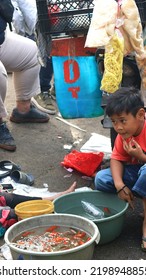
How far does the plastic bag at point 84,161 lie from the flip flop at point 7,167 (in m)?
0.51

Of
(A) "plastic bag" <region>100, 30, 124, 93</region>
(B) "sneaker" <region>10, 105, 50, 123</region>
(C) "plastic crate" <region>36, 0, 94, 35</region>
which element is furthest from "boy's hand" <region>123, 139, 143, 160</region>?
(B) "sneaker" <region>10, 105, 50, 123</region>

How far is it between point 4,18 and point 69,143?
158cm

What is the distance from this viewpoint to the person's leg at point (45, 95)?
687 cm

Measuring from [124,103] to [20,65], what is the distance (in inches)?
88.2

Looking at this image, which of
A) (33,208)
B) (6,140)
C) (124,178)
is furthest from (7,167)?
(124,178)

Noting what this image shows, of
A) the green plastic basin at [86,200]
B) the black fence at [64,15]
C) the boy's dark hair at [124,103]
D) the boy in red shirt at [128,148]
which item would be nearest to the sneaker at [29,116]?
the black fence at [64,15]

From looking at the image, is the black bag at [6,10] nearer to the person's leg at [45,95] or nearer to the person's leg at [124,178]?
the person's leg at [45,95]

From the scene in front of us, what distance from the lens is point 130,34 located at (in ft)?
14.3

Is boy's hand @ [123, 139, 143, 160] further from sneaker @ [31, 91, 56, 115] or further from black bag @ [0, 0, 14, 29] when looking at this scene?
sneaker @ [31, 91, 56, 115]

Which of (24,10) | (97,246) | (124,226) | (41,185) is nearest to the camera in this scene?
(97,246)

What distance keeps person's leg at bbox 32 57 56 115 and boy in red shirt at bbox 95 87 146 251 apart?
278cm

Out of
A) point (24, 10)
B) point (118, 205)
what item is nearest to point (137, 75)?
point (118, 205)

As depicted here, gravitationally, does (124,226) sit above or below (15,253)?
below
